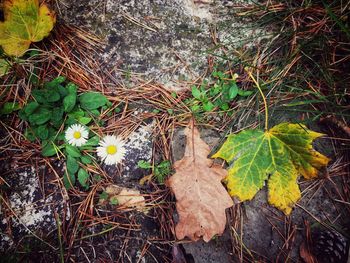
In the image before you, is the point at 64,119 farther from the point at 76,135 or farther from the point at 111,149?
the point at 111,149

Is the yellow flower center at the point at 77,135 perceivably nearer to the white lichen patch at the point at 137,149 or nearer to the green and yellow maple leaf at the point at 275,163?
the white lichen patch at the point at 137,149

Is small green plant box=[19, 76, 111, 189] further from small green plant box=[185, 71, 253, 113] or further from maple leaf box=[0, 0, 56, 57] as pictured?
small green plant box=[185, 71, 253, 113]

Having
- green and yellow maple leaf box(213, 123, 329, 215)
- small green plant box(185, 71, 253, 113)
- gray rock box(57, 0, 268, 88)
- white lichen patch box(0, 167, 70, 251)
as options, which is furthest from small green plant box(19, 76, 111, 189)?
green and yellow maple leaf box(213, 123, 329, 215)

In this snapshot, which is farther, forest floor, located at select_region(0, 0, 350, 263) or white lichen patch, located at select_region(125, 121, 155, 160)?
white lichen patch, located at select_region(125, 121, 155, 160)

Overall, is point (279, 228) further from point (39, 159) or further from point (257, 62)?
point (39, 159)

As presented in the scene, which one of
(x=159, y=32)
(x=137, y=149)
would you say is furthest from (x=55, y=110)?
(x=159, y=32)

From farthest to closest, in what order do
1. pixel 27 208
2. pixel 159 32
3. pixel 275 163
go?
pixel 159 32
pixel 27 208
pixel 275 163
